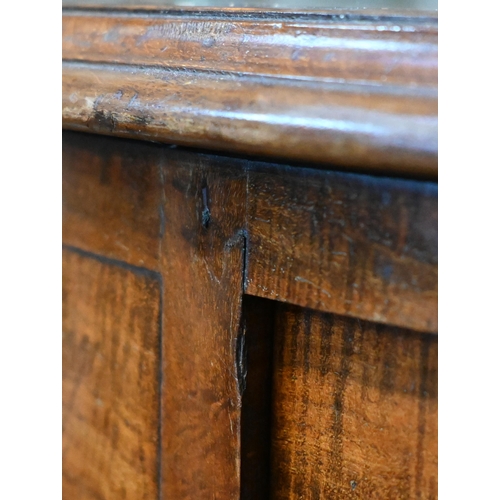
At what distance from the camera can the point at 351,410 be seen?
1.10 feet

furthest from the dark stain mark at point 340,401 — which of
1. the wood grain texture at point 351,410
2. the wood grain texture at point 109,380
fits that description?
the wood grain texture at point 109,380

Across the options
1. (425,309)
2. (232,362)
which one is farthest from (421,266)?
(232,362)

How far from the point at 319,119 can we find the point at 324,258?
2.8 inches

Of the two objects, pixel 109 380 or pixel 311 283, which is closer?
pixel 311 283

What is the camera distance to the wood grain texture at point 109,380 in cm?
40

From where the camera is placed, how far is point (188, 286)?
0.37 metres

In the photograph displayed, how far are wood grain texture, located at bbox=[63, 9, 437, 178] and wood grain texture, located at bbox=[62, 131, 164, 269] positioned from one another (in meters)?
0.03

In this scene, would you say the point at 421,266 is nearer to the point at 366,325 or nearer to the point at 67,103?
→ the point at 366,325

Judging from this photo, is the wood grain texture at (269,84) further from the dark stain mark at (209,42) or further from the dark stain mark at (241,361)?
the dark stain mark at (241,361)

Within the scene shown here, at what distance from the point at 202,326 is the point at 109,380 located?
0.32 ft

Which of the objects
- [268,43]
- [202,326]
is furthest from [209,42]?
[202,326]

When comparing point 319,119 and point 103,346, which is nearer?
point 319,119

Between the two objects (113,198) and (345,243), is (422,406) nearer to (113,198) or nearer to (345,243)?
(345,243)

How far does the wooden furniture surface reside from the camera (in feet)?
0.92
